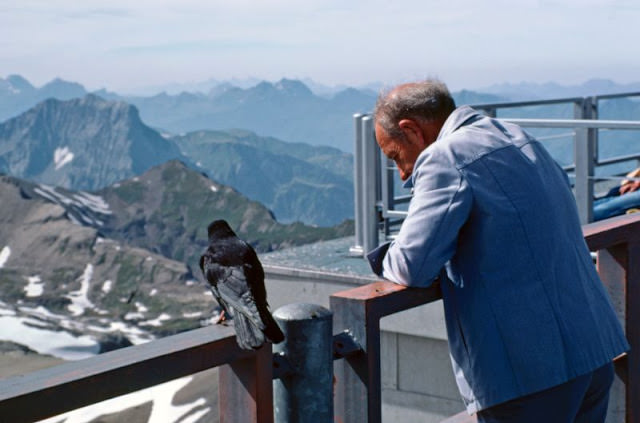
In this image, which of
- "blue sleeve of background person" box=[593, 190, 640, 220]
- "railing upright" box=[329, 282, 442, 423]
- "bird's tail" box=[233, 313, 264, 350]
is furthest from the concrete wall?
"bird's tail" box=[233, 313, 264, 350]

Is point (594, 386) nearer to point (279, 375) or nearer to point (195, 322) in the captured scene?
point (279, 375)

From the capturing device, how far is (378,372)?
2.10m

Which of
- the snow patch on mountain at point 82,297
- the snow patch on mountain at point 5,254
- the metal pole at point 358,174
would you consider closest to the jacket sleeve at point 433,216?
the metal pole at point 358,174

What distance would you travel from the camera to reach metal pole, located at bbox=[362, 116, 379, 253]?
761 centimetres

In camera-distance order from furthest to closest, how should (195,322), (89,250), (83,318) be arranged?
(89,250) < (83,318) < (195,322)

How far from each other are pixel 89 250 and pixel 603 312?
17014cm

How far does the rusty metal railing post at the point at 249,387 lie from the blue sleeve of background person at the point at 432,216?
1.39ft

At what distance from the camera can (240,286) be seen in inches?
73.0

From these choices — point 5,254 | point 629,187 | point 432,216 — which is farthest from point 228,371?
point 5,254

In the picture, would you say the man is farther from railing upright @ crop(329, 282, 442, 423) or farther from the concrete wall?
the concrete wall

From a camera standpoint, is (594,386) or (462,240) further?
(594,386)

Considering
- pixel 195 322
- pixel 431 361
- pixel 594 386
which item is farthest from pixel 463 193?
pixel 195 322

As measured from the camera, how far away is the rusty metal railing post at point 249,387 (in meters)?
1.84

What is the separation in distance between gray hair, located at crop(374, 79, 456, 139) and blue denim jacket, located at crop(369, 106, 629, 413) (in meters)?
0.12
